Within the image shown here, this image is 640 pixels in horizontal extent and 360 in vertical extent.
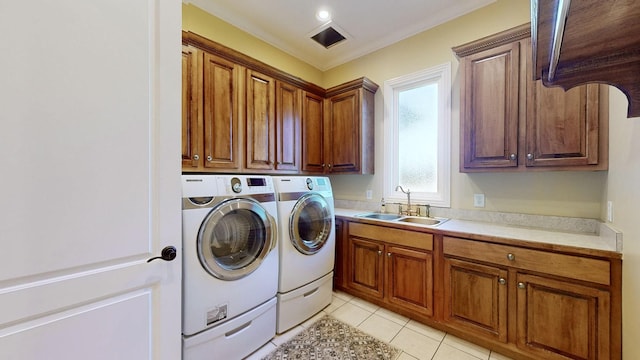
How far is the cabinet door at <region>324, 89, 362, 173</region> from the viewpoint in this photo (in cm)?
281

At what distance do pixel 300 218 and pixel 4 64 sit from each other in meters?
1.72

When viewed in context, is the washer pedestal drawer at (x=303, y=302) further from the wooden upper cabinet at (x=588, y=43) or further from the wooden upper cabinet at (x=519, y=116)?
the wooden upper cabinet at (x=588, y=43)

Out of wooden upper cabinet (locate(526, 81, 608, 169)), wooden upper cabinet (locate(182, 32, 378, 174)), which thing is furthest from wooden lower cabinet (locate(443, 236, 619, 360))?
wooden upper cabinet (locate(182, 32, 378, 174))

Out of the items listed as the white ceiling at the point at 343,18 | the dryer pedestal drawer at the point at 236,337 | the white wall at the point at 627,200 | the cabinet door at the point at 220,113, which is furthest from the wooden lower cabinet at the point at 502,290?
the white ceiling at the point at 343,18

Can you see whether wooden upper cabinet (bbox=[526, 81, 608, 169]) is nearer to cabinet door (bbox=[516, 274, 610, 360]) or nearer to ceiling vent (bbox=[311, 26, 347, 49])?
cabinet door (bbox=[516, 274, 610, 360])

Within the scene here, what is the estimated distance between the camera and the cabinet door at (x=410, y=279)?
6.51 feet

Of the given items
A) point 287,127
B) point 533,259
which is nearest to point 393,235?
point 533,259

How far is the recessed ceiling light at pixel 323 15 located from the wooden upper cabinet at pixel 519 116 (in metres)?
1.29

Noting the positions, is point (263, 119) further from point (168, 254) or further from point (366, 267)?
point (366, 267)

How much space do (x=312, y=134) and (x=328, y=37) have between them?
113 centimetres

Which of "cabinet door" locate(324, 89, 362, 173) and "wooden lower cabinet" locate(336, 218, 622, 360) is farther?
"cabinet door" locate(324, 89, 362, 173)

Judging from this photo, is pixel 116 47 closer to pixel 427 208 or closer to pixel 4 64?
pixel 4 64

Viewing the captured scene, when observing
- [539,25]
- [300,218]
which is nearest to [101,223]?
Answer: [300,218]

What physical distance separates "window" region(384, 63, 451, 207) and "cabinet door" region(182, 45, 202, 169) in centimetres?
199
